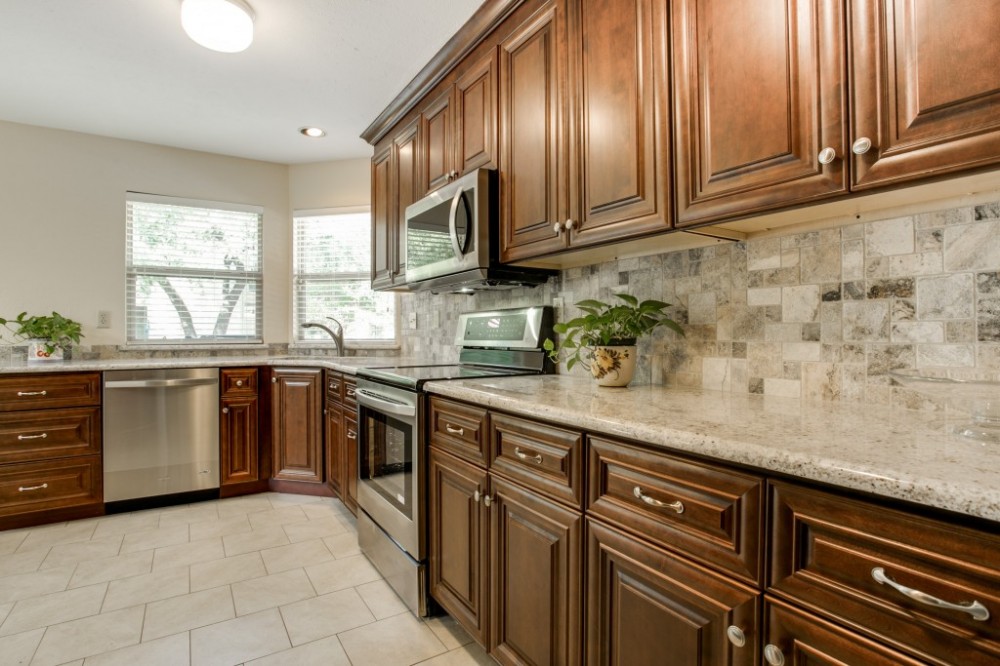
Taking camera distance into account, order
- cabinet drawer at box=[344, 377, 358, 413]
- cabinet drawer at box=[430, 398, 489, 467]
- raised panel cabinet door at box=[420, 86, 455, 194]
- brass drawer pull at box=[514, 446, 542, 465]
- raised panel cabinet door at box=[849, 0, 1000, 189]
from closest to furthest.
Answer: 1. raised panel cabinet door at box=[849, 0, 1000, 189]
2. brass drawer pull at box=[514, 446, 542, 465]
3. cabinet drawer at box=[430, 398, 489, 467]
4. raised panel cabinet door at box=[420, 86, 455, 194]
5. cabinet drawer at box=[344, 377, 358, 413]

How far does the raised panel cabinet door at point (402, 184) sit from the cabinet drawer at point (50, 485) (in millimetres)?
2098

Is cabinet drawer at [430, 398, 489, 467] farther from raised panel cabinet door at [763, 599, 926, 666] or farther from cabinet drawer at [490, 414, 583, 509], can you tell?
raised panel cabinet door at [763, 599, 926, 666]

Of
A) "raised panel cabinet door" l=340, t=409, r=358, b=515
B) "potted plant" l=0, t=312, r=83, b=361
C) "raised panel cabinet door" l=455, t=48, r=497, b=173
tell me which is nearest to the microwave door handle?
"raised panel cabinet door" l=455, t=48, r=497, b=173

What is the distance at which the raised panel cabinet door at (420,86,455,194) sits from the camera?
2346 mm

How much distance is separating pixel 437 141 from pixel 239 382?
2.05 metres

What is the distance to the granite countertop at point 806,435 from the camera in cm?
62

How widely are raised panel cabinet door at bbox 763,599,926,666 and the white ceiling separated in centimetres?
225

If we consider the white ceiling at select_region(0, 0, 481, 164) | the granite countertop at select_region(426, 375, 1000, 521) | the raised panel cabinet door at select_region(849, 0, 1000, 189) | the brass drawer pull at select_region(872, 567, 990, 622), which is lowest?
the brass drawer pull at select_region(872, 567, 990, 622)

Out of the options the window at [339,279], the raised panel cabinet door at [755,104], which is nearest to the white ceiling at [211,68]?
the window at [339,279]

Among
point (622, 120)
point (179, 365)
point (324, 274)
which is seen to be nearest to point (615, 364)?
point (622, 120)

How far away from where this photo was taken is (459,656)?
1645mm

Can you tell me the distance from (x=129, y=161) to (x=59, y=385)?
167 centimetres

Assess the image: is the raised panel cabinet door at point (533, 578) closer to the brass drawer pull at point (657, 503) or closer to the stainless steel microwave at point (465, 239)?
the brass drawer pull at point (657, 503)

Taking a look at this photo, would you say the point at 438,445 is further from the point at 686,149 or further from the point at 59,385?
the point at 59,385
